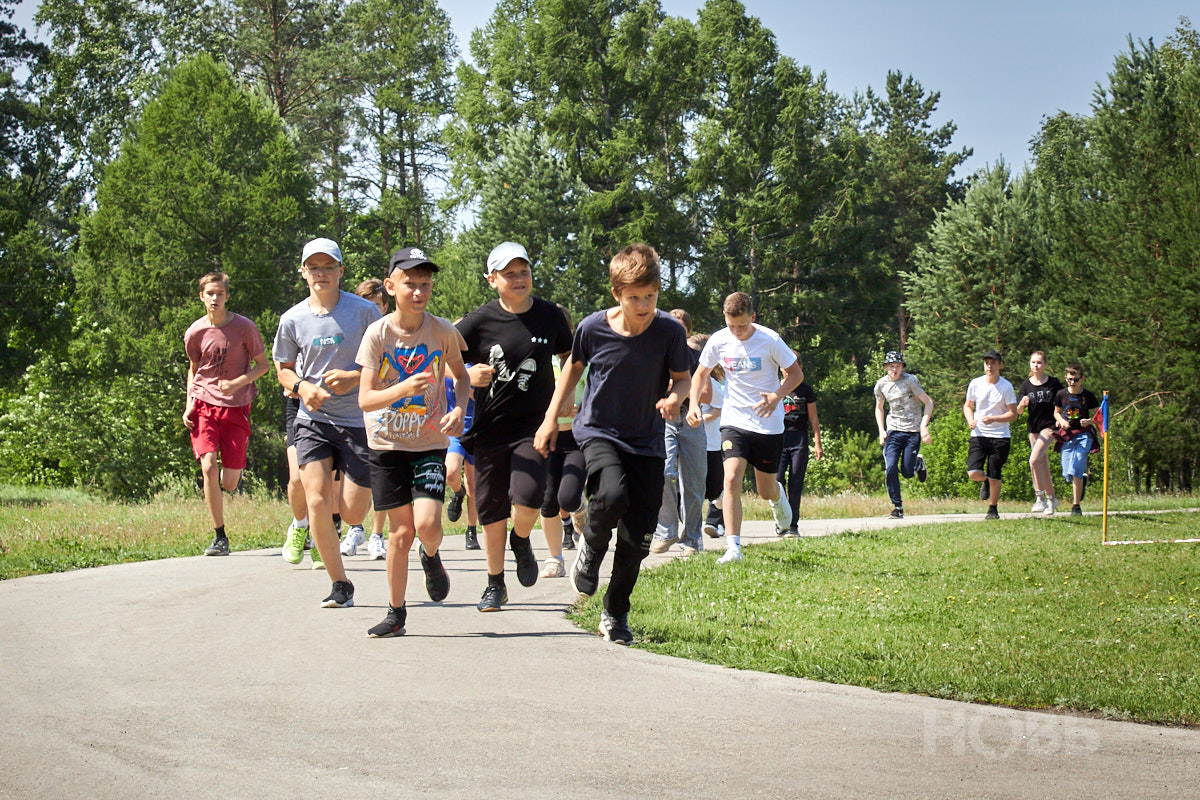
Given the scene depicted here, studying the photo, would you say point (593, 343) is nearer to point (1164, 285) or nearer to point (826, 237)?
point (1164, 285)

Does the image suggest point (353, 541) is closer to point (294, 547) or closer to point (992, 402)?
point (294, 547)

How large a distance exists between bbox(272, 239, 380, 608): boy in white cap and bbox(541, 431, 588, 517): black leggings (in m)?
1.25

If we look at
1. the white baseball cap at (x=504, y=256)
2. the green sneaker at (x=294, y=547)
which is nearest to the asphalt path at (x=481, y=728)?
the green sneaker at (x=294, y=547)

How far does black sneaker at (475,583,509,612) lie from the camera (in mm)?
8016

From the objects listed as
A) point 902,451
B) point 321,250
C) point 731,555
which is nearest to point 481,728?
point 321,250

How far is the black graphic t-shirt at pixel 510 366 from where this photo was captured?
25.9 ft

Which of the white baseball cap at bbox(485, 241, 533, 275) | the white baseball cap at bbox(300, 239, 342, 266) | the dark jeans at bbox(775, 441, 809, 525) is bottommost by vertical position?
the dark jeans at bbox(775, 441, 809, 525)

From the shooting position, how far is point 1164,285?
36.3m

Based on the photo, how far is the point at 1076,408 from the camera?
666 inches

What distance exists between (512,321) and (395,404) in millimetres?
1263

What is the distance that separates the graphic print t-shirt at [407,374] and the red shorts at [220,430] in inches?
196

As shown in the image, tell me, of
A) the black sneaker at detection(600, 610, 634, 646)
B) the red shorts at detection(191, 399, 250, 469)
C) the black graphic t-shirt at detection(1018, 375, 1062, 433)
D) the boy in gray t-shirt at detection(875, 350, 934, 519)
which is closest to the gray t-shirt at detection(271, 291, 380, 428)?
the black sneaker at detection(600, 610, 634, 646)

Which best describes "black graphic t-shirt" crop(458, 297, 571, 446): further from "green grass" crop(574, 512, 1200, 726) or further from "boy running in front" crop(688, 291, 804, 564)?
"boy running in front" crop(688, 291, 804, 564)

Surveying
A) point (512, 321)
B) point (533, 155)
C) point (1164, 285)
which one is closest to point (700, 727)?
point (512, 321)
